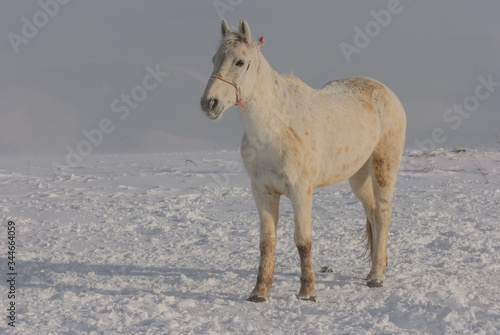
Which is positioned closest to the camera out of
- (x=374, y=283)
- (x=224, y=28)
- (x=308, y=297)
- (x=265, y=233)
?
(x=224, y=28)

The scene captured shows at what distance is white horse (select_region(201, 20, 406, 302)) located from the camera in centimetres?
443

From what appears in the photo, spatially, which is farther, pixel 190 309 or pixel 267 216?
pixel 267 216

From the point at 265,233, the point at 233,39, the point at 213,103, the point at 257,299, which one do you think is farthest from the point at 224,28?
the point at 257,299

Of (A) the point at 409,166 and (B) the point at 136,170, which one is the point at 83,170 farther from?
(A) the point at 409,166

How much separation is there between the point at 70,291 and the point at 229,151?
9.23 meters

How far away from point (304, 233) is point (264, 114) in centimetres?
118

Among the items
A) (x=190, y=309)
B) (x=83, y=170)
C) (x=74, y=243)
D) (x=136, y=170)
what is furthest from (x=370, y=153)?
(x=83, y=170)

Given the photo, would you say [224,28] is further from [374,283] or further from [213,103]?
[374,283]

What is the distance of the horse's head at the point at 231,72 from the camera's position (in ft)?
13.9

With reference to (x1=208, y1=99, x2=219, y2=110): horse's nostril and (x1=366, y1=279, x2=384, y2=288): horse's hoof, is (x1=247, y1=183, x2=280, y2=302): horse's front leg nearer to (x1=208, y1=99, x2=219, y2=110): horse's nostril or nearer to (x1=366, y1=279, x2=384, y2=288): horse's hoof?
Answer: (x1=208, y1=99, x2=219, y2=110): horse's nostril

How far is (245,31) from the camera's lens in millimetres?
4480

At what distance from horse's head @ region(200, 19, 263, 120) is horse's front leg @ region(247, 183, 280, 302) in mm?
950

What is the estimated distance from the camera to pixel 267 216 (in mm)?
4973

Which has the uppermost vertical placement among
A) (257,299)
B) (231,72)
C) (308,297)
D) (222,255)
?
(231,72)
